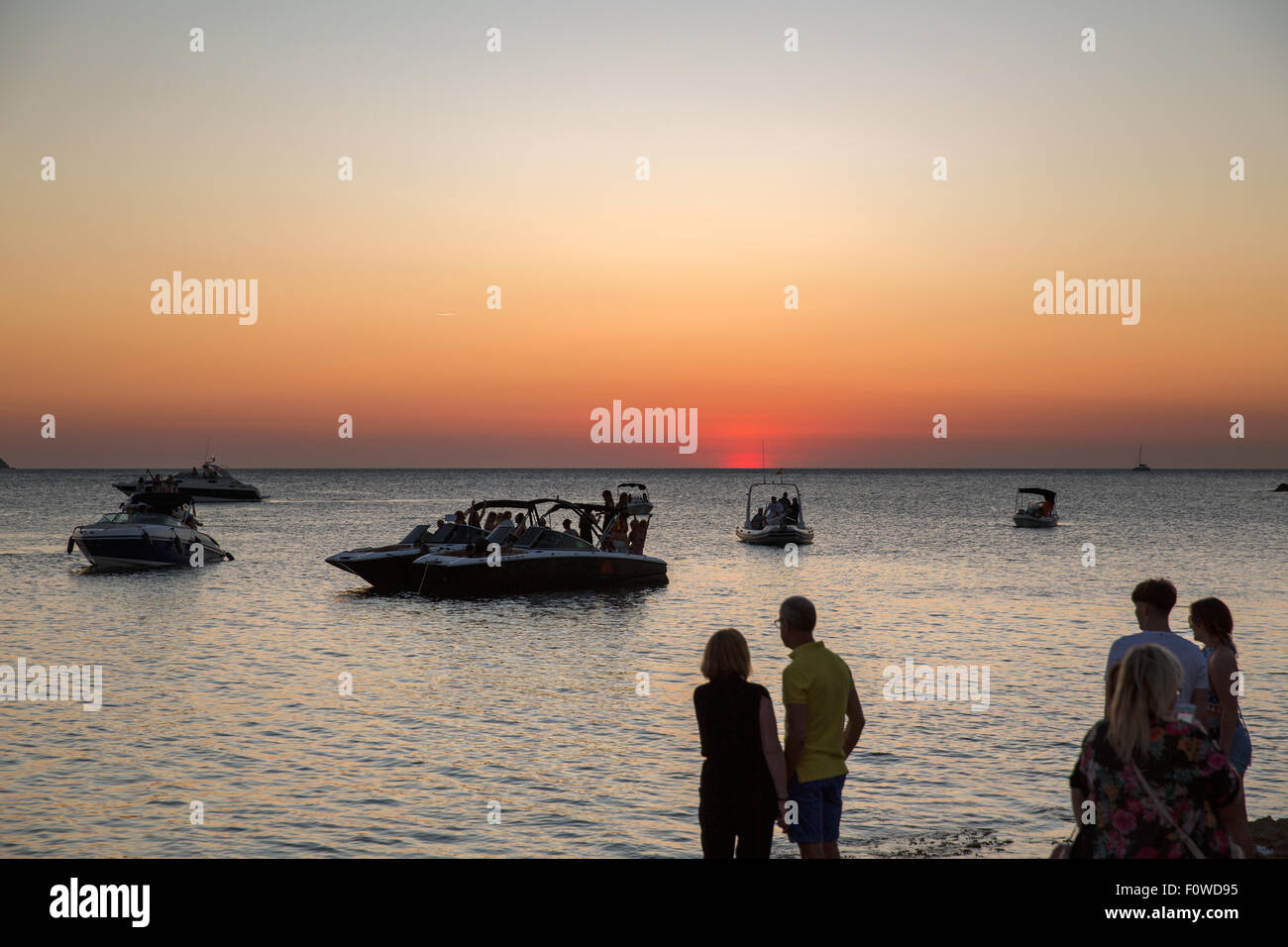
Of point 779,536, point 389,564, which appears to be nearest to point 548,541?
point 389,564

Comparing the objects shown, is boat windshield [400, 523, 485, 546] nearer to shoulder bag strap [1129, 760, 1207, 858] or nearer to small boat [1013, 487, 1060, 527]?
A: shoulder bag strap [1129, 760, 1207, 858]

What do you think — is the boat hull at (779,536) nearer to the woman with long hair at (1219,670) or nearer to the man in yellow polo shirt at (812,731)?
the woman with long hair at (1219,670)

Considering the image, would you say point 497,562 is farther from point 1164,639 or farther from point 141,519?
point 1164,639

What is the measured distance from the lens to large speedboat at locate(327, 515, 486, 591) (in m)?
34.5

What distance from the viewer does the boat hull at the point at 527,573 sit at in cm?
3300

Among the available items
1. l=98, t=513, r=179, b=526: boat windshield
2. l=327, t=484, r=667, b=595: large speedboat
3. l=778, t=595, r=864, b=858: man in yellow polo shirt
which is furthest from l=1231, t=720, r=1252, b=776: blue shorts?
l=98, t=513, r=179, b=526: boat windshield

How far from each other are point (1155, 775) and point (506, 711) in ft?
46.9

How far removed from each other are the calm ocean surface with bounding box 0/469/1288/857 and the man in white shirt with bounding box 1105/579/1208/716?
4.59 m

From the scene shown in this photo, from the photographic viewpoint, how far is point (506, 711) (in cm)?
1791

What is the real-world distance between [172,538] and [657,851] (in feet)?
123

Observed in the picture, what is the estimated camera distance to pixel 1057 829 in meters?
11.5

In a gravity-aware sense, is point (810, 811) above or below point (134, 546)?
above
